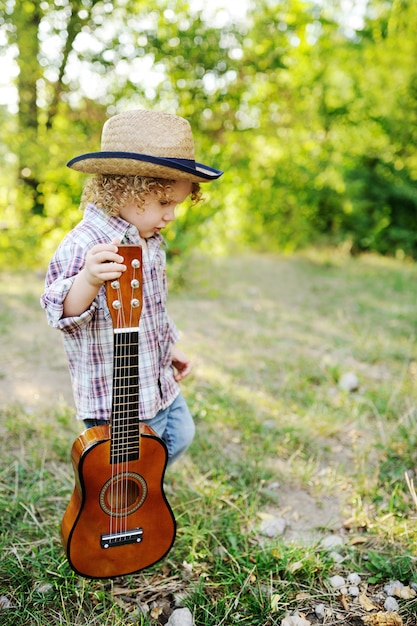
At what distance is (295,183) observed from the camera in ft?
26.1

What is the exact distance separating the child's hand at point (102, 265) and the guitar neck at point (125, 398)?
0.20 metres

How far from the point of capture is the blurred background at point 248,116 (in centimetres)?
492

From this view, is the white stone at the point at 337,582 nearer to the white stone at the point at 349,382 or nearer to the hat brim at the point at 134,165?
the hat brim at the point at 134,165

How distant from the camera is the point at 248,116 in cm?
573

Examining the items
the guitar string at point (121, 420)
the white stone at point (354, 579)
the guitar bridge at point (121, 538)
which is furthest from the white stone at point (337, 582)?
the guitar string at point (121, 420)

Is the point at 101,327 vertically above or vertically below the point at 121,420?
above

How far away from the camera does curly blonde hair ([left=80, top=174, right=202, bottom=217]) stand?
5.94ft

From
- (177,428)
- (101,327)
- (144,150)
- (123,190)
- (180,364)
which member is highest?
(144,150)

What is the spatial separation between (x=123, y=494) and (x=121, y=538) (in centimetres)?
15

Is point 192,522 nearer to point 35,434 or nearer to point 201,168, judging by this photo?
point 35,434

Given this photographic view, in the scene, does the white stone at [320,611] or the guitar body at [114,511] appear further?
the white stone at [320,611]

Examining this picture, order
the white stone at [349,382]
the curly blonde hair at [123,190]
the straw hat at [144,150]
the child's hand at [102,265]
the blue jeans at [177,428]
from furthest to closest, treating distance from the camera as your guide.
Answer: the white stone at [349,382] → the blue jeans at [177,428] → the curly blonde hair at [123,190] → the straw hat at [144,150] → the child's hand at [102,265]

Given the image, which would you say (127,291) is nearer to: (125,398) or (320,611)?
(125,398)

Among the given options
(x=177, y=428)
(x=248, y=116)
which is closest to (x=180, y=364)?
(x=177, y=428)
